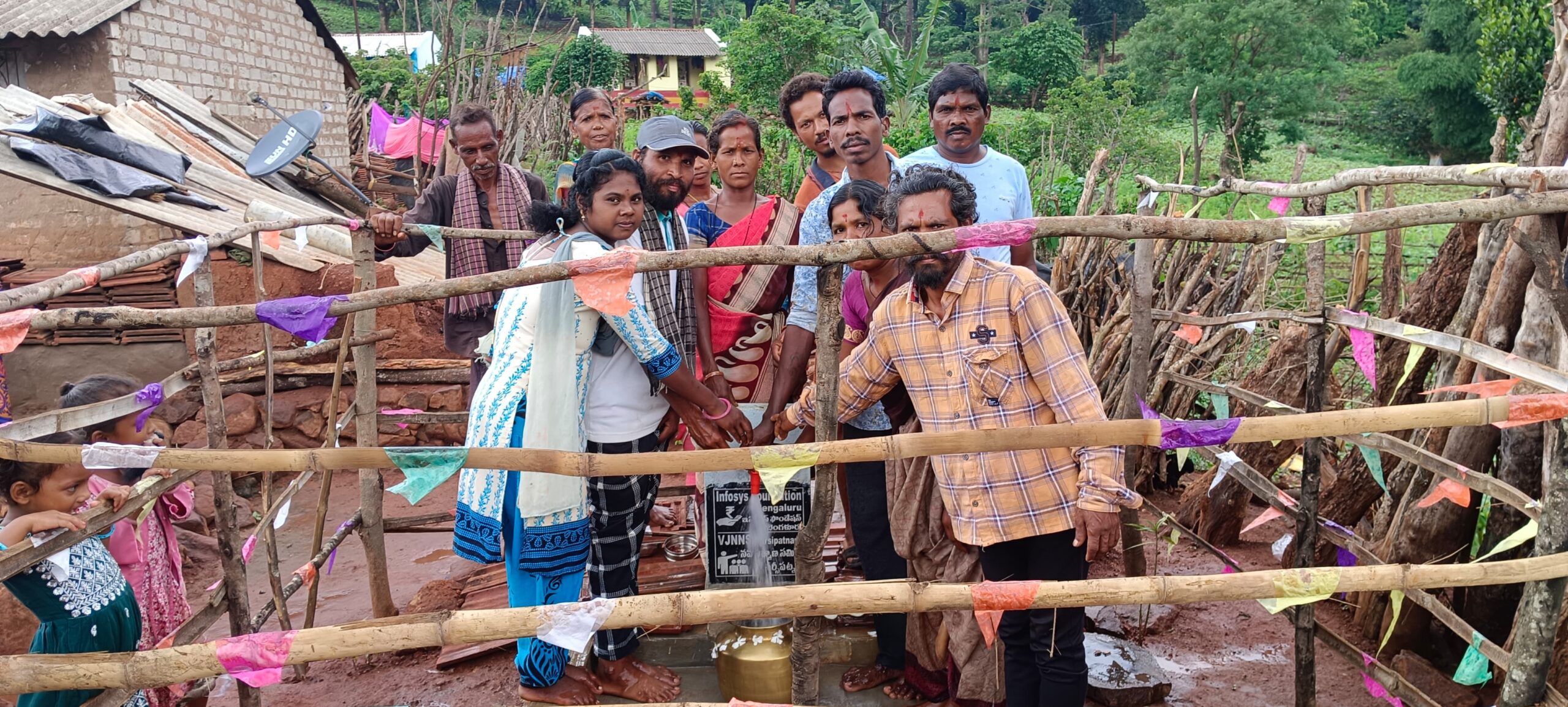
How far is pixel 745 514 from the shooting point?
3.43 meters

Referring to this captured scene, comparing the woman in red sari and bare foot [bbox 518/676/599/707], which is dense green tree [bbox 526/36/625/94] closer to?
the woman in red sari

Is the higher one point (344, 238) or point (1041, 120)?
point (1041, 120)

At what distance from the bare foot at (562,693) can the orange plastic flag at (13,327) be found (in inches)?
63.3

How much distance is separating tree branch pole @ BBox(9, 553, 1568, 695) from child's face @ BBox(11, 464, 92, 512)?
637mm

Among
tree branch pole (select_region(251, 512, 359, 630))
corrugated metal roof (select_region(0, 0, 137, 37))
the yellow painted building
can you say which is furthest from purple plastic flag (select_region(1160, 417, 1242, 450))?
the yellow painted building

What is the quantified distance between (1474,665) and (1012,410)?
128 cm

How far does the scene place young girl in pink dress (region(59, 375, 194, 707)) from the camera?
2.70 meters

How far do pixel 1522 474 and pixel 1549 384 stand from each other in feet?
2.26

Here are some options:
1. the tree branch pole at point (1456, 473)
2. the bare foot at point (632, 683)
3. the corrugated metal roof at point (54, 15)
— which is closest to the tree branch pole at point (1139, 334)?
the tree branch pole at point (1456, 473)

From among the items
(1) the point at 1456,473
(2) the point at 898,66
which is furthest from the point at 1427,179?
(2) the point at 898,66

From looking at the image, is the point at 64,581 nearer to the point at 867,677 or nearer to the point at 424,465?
the point at 424,465

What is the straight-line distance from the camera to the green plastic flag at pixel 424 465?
2.08m

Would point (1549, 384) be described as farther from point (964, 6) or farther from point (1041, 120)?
point (964, 6)

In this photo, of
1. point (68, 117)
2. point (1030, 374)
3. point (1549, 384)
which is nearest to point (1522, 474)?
point (1549, 384)
